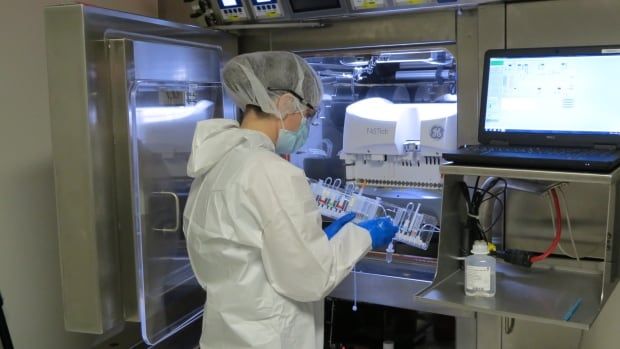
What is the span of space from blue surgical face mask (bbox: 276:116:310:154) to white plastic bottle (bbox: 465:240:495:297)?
0.55 metres

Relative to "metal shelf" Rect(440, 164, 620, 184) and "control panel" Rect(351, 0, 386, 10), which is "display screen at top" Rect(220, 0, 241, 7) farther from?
"metal shelf" Rect(440, 164, 620, 184)

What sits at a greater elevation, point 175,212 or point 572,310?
point 175,212

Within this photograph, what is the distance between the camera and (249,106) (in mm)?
1617

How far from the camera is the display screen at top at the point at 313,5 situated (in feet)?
6.36

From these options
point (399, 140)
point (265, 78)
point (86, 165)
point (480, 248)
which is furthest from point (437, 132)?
point (86, 165)

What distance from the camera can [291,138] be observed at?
1.65 m

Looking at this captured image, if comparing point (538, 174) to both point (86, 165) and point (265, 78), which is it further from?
point (86, 165)

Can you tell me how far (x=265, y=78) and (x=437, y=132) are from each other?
63 centimetres

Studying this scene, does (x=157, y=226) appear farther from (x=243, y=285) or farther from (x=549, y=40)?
(x=549, y=40)

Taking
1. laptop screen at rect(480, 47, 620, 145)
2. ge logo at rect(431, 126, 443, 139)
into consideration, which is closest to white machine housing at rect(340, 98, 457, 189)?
ge logo at rect(431, 126, 443, 139)

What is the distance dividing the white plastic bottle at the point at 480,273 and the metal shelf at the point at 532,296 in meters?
0.02

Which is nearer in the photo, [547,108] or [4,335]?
[547,108]

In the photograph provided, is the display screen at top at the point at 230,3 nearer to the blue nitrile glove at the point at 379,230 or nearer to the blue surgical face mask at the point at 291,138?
the blue surgical face mask at the point at 291,138

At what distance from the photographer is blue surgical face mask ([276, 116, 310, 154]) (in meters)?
1.63
